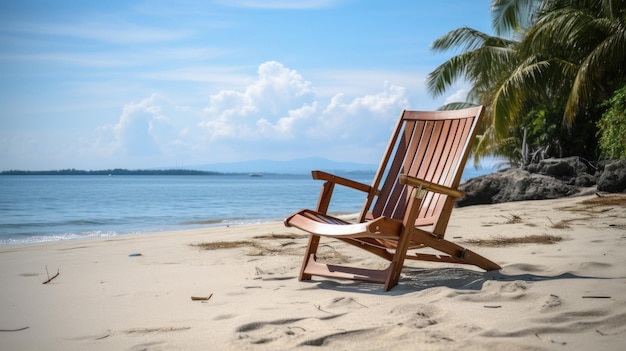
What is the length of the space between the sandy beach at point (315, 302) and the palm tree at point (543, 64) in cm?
782

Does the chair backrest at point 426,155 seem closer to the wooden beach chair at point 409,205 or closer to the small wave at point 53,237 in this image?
the wooden beach chair at point 409,205

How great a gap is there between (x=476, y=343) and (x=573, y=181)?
9.25 meters

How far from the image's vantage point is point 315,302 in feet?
10.3

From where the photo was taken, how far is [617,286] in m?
3.03

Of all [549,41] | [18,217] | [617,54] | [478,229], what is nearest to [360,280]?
[478,229]

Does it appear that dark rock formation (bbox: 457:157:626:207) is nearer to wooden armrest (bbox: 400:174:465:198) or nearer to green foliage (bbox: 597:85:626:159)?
green foliage (bbox: 597:85:626:159)

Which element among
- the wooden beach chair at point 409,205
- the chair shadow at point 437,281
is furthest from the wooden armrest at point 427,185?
the chair shadow at point 437,281

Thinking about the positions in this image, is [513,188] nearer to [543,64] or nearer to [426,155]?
[543,64]

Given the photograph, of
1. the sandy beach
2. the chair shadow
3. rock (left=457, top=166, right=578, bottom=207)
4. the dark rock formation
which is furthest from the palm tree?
the chair shadow

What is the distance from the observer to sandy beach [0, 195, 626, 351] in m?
2.45

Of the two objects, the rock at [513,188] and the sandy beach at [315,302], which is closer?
the sandy beach at [315,302]

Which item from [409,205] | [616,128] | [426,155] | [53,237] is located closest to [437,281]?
[409,205]

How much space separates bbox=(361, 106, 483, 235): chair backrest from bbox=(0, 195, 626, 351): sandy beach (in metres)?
0.43

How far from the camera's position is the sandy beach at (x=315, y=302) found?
2449 millimetres
